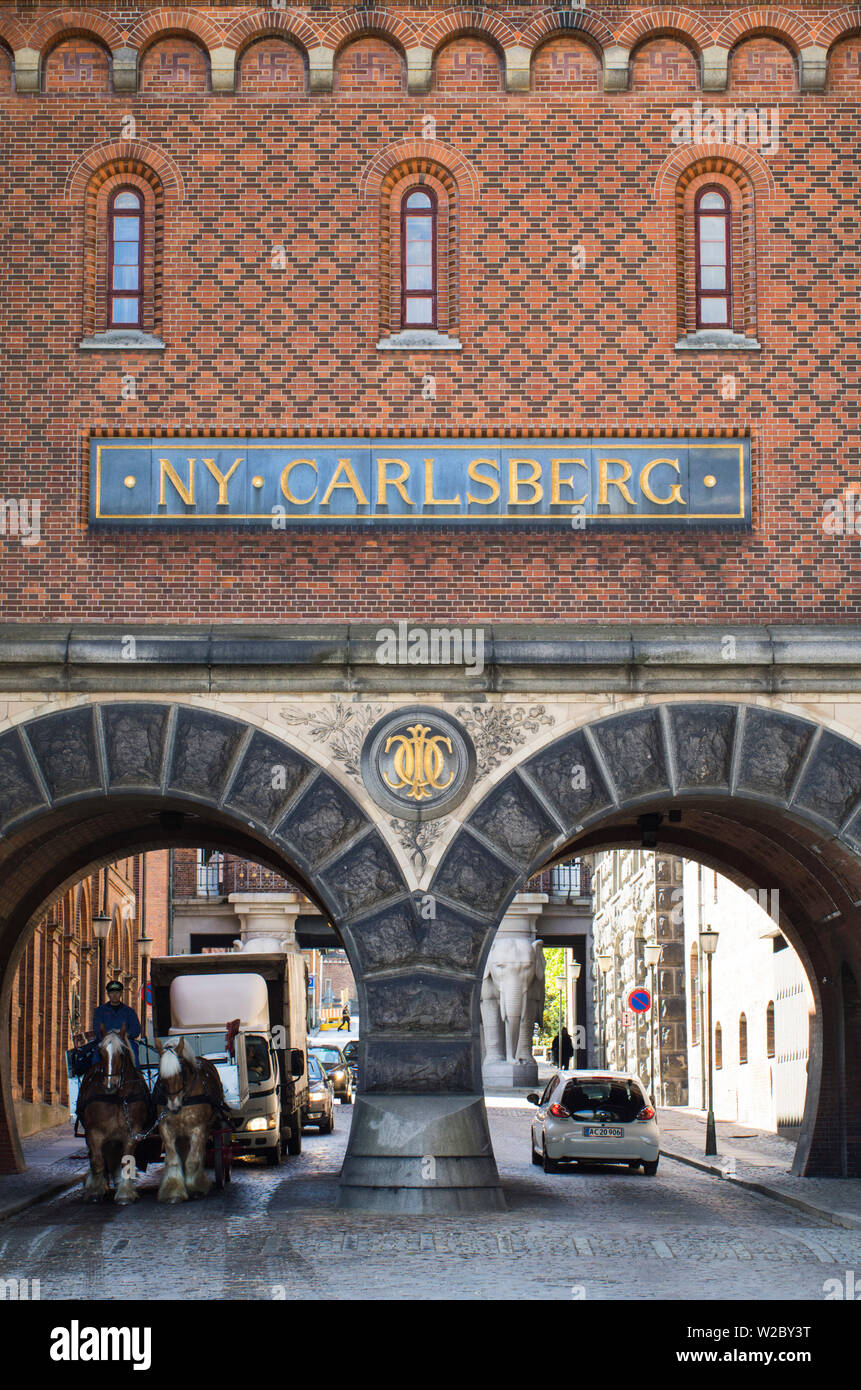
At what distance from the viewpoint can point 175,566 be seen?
67.7 ft

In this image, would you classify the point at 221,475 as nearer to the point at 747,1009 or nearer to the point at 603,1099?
the point at 603,1099

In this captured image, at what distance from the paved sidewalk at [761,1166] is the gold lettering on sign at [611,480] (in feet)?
25.4

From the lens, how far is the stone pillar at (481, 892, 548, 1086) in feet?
181

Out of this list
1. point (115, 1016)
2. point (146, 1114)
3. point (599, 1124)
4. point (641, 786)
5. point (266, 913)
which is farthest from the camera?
point (266, 913)

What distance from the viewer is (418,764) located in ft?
65.1

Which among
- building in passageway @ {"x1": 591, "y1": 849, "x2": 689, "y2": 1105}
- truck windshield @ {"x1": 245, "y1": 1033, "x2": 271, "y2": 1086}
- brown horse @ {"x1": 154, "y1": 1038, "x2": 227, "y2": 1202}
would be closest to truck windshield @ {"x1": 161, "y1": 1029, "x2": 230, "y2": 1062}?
truck windshield @ {"x1": 245, "y1": 1033, "x2": 271, "y2": 1086}

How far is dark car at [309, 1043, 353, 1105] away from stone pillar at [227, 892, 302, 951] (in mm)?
4333

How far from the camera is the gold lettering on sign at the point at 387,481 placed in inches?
813

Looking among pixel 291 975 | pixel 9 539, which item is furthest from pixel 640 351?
pixel 291 975

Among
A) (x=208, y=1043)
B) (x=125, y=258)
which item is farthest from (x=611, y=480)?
(x=208, y=1043)

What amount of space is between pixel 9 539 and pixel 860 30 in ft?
35.7

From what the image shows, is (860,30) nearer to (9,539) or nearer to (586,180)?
(586,180)

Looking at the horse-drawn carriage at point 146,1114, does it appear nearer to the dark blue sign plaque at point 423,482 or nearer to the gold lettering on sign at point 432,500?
the dark blue sign plaque at point 423,482

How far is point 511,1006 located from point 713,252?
119ft
